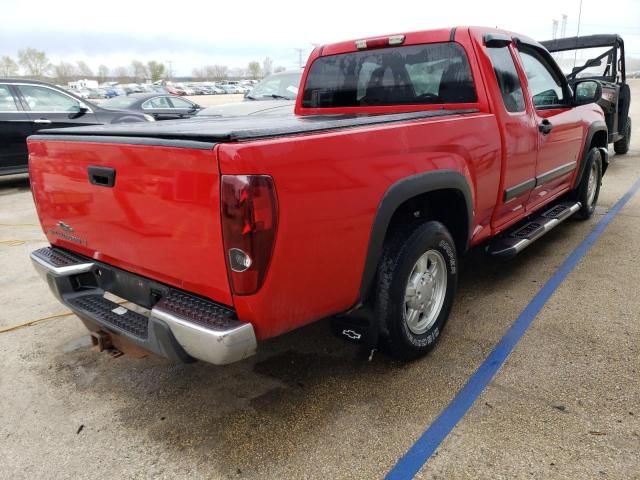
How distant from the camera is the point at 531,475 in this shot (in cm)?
213

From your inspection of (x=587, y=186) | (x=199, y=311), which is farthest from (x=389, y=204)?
(x=587, y=186)

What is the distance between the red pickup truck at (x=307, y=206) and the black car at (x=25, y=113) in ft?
21.3

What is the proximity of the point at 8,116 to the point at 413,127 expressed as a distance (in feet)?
26.4

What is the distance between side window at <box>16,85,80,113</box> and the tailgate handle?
24.4 feet

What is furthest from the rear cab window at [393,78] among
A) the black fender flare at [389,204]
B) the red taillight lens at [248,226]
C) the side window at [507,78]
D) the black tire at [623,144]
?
the black tire at [623,144]

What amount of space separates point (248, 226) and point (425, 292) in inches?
56.1

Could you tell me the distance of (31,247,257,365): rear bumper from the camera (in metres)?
2.03

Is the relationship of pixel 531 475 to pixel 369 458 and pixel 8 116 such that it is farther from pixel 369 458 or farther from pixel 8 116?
pixel 8 116

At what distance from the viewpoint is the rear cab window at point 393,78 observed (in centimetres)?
350

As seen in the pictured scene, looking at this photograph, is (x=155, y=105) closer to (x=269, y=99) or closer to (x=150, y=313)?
(x=269, y=99)

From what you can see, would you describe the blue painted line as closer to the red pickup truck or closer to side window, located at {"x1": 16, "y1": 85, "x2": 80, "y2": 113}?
the red pickup truck

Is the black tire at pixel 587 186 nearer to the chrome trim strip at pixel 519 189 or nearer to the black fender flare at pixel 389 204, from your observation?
the chrome trim strip at pixel 519 189

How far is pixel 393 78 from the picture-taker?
3809mm

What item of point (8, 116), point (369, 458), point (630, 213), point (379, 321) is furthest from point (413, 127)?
point (8, 116)
